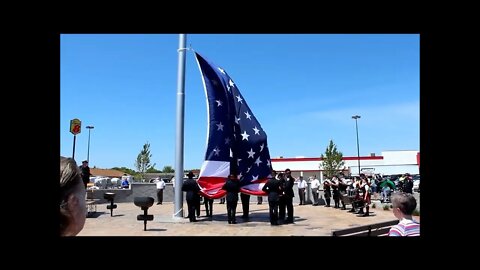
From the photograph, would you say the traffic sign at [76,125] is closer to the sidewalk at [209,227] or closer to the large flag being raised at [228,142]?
the sidewalk at [209,227]

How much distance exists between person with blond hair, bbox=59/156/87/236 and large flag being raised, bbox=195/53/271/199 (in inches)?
424

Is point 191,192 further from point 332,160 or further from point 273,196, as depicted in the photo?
point 332,160

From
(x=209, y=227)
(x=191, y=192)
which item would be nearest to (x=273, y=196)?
(x=209, y=227)

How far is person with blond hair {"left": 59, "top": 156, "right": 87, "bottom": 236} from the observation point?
1.63 meters

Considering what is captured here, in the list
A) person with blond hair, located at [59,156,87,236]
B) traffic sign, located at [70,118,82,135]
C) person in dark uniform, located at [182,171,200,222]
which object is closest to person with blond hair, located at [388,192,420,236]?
person with blond hair, located at [59,156,87,236]

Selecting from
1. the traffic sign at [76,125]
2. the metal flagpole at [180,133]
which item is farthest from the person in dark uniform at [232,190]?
the traffic sign at [76,125]

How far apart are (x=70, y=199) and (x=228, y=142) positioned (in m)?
11.2

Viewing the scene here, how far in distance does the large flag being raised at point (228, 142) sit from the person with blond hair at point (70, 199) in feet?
35.4
